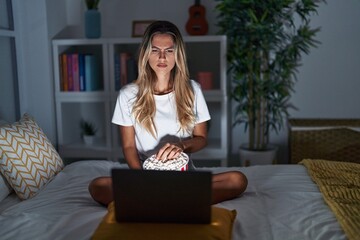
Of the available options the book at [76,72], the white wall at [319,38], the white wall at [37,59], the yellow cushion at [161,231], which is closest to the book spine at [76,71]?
the book at [76,72]

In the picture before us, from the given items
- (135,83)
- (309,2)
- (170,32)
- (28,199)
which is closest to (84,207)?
(28,199)

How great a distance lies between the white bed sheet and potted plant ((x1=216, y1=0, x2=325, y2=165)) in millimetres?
1171

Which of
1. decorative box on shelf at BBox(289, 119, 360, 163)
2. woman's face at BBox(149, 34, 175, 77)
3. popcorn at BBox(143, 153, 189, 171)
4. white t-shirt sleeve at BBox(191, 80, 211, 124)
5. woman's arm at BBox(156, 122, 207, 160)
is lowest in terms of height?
decorative box on shelf at BBox(289, 119, 360, 163)

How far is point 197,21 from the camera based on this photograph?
10.1 ft

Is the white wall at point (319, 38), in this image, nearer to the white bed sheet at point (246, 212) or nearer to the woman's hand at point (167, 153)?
the white bed sheet at point (246, 212)


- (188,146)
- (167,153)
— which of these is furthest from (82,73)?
(167,153)

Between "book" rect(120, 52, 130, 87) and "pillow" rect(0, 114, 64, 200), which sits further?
"book" rect(120, 52, 130, 87)

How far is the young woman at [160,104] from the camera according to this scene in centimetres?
196

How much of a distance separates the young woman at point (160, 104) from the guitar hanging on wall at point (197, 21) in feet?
3.48

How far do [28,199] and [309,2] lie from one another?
7.31ft

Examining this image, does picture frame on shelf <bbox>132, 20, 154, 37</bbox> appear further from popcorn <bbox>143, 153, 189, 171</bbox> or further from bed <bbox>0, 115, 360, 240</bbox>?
popcorn <bbox>143, 153, 189, 171</bbox>

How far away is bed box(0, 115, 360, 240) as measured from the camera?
4.51 ft

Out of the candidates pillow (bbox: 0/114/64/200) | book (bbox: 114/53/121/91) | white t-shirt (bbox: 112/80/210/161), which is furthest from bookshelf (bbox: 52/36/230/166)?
pillow (bbox: 0/114/64/200)

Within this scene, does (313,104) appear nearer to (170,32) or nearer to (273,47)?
(273,47)
